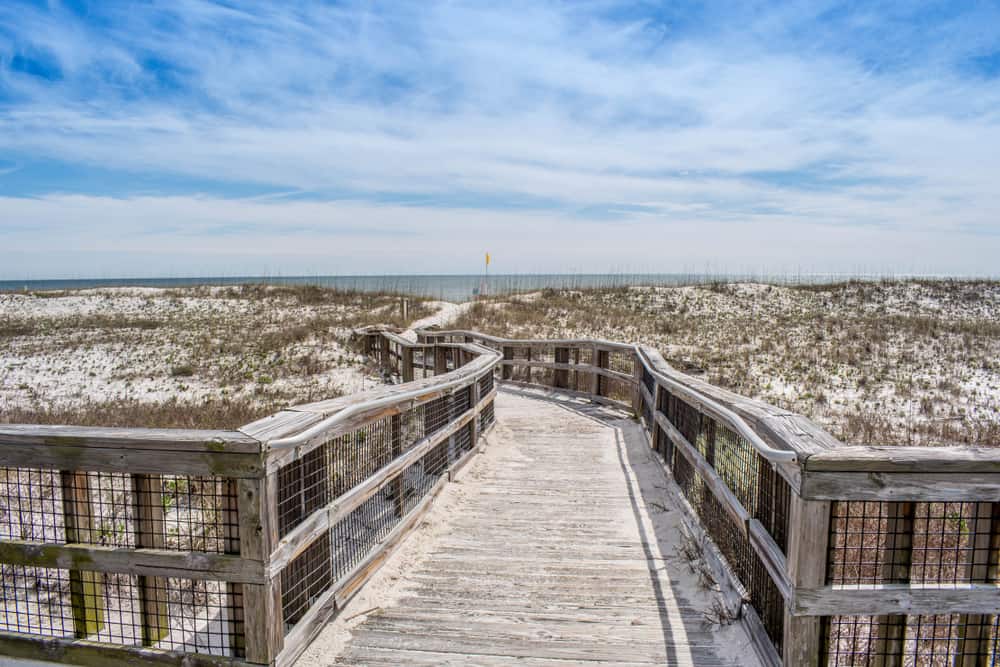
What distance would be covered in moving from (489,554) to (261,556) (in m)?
2.13

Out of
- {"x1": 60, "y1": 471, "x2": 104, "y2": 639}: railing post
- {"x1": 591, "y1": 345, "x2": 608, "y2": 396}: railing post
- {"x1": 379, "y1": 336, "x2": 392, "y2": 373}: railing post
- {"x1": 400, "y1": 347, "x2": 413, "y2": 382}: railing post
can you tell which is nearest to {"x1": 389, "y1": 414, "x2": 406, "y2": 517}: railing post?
{"x1": 60, "y1": 471, "x2": 104, "y2": 639}: railing post

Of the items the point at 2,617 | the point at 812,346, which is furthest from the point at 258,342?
the point at 812,346

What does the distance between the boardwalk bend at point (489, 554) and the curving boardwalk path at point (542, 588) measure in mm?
20

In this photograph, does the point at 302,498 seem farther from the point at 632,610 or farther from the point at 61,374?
the point at 61,374

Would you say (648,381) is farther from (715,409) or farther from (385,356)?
(385,356)

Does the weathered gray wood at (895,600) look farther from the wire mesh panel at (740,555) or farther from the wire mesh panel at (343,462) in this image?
the wire mesh panel at (343,462)

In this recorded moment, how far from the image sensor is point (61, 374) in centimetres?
1683

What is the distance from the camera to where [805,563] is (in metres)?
2.61

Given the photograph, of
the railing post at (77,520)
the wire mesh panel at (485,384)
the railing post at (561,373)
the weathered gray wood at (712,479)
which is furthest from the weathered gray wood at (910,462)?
the railing post at (561,373)

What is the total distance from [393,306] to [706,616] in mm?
28739

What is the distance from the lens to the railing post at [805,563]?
2.58m

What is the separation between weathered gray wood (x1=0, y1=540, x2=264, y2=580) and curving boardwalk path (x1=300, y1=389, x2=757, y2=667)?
2.46 ft

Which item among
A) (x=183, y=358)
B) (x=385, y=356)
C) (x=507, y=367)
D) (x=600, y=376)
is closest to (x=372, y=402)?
(x=600, y=376)

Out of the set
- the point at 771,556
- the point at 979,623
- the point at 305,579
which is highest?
the point at 771,556
